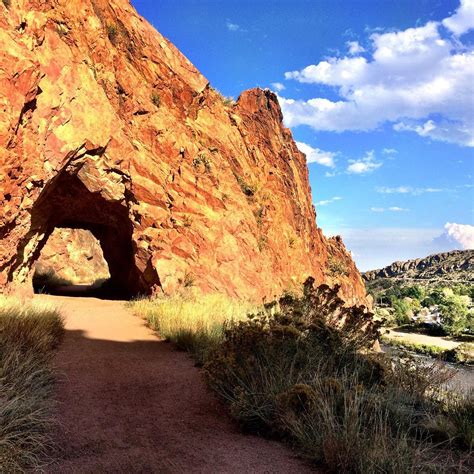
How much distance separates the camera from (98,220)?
17.7 metres

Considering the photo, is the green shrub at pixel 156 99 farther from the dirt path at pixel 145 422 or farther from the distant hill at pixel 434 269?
the distant hill at pixel 434 269

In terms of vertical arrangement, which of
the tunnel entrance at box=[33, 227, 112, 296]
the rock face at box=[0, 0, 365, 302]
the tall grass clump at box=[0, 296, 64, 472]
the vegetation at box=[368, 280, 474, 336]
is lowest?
the vegetation at box=[368, 280, 474, 336]

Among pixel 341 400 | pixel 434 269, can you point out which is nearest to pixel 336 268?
pixel 341 400

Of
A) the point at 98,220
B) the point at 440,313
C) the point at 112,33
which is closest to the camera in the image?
the point at 112,33

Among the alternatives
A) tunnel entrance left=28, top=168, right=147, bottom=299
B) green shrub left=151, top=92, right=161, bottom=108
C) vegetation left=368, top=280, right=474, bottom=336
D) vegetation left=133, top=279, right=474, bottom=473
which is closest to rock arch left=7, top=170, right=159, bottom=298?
tunnel entrance left=28, top=168, right=147, bottom=299

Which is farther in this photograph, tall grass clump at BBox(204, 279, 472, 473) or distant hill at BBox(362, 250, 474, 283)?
distant hill at BBox(362, 250, 474, 283)

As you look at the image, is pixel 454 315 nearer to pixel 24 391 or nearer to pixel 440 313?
pixel 440 313

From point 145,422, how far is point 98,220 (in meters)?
14.5

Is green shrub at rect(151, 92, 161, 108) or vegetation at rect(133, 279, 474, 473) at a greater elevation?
green shrub at rect(151, 92, 161, 108)

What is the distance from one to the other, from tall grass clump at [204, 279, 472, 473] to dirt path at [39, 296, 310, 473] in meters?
0.29

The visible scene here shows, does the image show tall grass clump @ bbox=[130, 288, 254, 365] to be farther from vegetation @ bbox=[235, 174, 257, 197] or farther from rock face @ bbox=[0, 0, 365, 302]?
vegetation @ bbox=[235, 174, 257, 197]

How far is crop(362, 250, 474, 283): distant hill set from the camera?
439 feet

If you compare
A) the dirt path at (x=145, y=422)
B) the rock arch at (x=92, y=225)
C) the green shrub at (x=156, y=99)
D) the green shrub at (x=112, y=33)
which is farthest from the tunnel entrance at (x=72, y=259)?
the dirt path at (x=145, y=422)

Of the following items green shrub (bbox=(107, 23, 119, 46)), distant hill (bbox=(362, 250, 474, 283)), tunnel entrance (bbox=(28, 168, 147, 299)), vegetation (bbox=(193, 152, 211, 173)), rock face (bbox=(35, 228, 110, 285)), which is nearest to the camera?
tunnel entrance (bbox=(28, 168, 147, 299))
